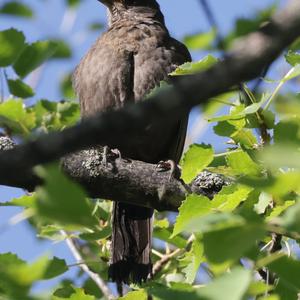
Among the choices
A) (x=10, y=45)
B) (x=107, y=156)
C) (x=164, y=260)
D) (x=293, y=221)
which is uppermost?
(x=10, y=45)

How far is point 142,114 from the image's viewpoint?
114 cm

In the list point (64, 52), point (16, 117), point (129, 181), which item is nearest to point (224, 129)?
point (129, 181)

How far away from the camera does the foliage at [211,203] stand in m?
1.30

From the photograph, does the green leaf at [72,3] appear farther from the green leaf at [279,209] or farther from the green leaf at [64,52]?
the green leaf at [279,209]

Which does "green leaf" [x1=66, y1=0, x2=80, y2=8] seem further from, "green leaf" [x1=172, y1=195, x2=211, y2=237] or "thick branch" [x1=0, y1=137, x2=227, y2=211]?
"green leaf" [x1=172, y1=195, x2=211, y2=237]

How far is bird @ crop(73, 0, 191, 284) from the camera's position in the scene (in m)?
4.30

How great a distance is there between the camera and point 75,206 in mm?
1200

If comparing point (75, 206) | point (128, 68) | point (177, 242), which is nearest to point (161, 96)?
point (75, 206)

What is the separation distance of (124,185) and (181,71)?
0.77 metres

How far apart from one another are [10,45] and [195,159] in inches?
53.8

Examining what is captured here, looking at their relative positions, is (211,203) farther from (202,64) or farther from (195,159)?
(202,64)

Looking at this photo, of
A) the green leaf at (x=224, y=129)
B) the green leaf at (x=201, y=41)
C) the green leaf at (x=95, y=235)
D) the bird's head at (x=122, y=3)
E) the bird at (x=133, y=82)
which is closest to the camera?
the green leaf at (x=224, y=129)

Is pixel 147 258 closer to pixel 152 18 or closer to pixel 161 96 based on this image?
pixel 152 18

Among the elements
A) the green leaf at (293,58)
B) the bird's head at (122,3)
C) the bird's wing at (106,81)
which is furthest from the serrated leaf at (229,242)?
the bird's head at (122,3)
